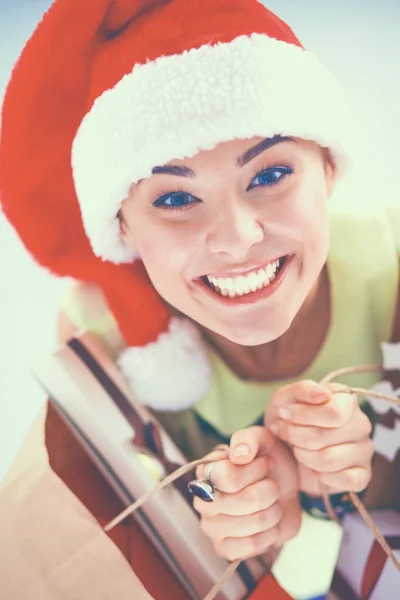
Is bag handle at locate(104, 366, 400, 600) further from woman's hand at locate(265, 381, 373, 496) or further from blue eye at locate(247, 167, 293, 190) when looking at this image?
blue eye at locate(247, 167, 293, 190)

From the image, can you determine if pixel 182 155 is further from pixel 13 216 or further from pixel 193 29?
pixel 13 216

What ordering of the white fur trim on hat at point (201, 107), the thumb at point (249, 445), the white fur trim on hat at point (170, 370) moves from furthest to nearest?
the white fur trim on hat at point (170, 370)
the thumb at point (249, 445)
the white fur trim on hat at point (201, 107)

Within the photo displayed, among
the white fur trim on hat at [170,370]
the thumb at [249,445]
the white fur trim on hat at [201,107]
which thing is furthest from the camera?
the white fur trim on hat at [170,370]

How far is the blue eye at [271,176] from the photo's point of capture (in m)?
0.51

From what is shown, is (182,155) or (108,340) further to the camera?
(108,340)

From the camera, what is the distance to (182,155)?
18.4 inches

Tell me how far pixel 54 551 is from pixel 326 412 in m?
0.33

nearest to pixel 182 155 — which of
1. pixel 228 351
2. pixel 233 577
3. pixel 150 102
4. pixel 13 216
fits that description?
pixel 150 102

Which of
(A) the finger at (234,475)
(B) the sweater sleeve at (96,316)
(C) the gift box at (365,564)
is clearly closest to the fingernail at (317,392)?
(A) the finger at (234,475)

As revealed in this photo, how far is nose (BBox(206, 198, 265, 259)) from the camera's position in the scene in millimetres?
482

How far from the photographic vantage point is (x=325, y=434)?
1.85 feet

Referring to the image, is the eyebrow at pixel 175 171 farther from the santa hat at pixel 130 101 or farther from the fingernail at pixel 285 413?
the fingernail at pixel 285 413

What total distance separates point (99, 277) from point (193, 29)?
1.12ft

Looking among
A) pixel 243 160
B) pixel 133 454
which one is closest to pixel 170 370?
pixel 133 454
